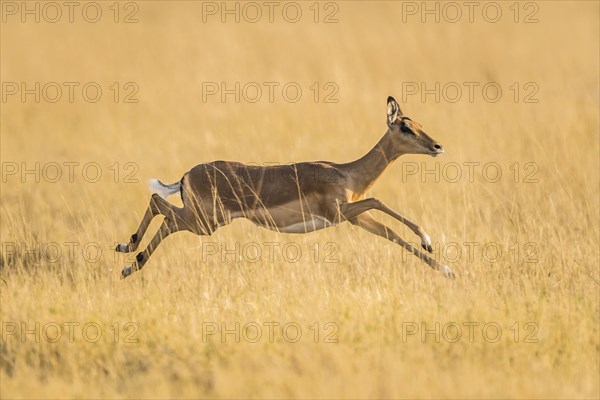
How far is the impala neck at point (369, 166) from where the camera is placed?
955 centimetres

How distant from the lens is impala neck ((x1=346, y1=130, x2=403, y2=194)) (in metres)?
9.55

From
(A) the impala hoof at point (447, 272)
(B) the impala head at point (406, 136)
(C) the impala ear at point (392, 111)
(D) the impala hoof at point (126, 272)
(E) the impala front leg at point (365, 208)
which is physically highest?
(C) the impala ear at point (392, 111)

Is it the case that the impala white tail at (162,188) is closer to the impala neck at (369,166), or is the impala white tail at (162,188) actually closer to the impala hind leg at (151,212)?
the impala hind leg at (151,212)

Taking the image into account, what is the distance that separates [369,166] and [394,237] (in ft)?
2.26

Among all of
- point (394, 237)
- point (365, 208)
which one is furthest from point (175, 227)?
point (394, 237)

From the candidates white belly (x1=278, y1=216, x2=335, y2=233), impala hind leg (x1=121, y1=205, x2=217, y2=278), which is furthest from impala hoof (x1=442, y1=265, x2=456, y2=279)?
impala hind leg (x1=121, y1=205, x2=217, y2=278)

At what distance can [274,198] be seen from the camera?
9.30m

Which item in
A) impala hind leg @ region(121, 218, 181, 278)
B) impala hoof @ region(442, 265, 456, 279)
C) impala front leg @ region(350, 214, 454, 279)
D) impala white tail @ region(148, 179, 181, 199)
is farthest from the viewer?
impala white tail @ region(148, 179, 181, 199)

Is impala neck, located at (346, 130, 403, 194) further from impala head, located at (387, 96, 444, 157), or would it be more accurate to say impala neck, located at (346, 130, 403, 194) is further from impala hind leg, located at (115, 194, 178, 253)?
impala hind leg, located at (115, 194, 178, 253)

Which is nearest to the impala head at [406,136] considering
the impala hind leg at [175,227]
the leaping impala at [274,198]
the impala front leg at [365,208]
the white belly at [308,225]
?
the leaping impala at [274,198]

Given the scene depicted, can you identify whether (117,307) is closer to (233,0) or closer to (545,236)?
(545,236)

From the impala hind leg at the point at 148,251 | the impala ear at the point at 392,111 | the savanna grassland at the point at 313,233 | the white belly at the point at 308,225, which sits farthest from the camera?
the impala ear at the point at 392,111

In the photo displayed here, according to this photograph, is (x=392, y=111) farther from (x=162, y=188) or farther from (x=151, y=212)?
(x=151, y=212)

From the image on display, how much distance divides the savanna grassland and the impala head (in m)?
0.90
